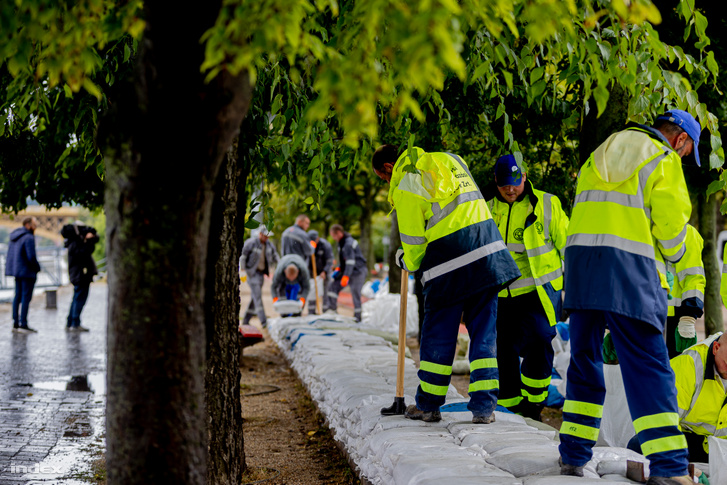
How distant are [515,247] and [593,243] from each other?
2.06 metres

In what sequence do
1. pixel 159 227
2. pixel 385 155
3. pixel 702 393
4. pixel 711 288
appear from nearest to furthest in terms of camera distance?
1. pixel 159 227
2. pixel 702 393
3. pixel 385 155
4. pixel 711 288

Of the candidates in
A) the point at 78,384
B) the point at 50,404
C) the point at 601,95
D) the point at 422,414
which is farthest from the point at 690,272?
the point at 78,384

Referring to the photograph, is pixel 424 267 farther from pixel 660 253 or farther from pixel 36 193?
pixel 36 193

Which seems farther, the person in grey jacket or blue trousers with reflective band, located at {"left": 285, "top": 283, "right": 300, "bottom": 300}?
the person in grey jacket

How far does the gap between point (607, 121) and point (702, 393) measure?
233cm

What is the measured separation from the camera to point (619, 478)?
3.42 metres

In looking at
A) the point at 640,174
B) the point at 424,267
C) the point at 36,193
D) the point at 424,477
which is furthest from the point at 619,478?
the point at 36,193

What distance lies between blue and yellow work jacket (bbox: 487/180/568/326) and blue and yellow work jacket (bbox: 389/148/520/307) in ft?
2.72

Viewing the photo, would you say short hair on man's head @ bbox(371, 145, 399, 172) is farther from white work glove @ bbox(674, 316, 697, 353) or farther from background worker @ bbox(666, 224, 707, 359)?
white work glove @ bbox(674, 316, 697, 353)

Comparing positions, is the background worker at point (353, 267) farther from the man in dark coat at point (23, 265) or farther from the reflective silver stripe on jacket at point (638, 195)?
the reflective silver stripe on jacket at point (638, 195)

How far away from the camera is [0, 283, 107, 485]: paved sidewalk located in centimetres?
475

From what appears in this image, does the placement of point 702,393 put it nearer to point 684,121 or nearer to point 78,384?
point 684,121

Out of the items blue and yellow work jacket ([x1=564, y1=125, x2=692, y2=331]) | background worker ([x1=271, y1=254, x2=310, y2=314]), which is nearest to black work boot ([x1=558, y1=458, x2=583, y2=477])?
blue and yellow work jacket ([x1=564, y1=125, x2=692, y2=331])

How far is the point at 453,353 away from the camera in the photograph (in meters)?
4.50
